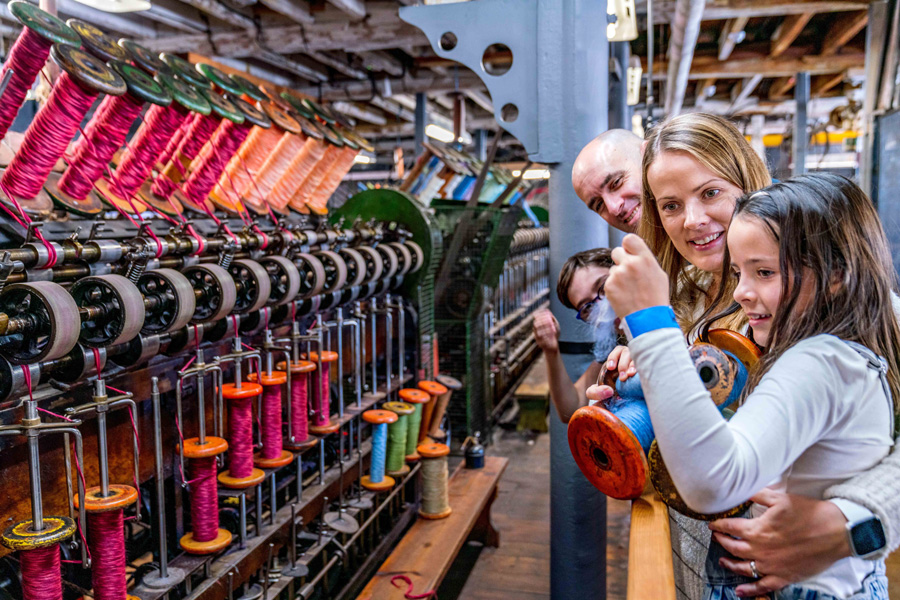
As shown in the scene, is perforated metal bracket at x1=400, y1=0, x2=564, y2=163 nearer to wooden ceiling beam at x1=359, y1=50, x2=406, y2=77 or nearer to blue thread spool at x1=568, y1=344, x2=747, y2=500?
blue thread spool at x1=568, y1=344, x2=747, y2=500

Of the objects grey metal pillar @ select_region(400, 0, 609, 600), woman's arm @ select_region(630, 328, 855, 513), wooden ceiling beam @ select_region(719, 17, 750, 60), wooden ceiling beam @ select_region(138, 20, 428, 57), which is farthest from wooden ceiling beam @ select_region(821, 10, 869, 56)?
woman's arm @ select_region(630, 328, 855, 513)

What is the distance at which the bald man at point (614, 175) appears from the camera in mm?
1854

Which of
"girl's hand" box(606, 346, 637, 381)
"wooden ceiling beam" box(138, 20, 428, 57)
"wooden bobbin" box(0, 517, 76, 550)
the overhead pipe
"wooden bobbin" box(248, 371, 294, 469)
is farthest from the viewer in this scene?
"wooden ceiling beam" box(138, 20, 428, 57)

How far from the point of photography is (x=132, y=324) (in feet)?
5.64

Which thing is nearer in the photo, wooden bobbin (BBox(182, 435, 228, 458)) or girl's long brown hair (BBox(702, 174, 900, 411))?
girl's long brown hair (BBox(702, 174, 900, 411))

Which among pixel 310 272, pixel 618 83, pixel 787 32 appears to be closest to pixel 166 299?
pixel 310 272

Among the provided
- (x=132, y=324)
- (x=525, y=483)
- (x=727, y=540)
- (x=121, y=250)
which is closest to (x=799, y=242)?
(x=727, y=540)

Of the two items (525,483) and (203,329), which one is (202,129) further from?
(525,483)

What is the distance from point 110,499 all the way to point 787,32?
24.3 ft

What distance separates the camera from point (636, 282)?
917 mm

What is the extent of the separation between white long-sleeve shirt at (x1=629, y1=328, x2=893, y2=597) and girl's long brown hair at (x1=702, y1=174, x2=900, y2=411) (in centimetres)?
6

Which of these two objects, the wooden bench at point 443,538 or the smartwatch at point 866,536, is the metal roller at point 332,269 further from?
the smartwatch at point 866,536

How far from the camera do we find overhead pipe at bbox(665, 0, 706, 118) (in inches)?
158

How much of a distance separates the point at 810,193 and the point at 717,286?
0.44 meters
